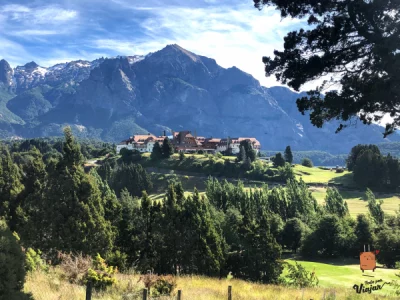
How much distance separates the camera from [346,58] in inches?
504

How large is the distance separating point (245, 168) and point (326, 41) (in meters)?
92.9

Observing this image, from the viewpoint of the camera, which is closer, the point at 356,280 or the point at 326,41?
the point at 326,41

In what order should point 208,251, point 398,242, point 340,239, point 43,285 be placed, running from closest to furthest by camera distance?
point 43,285 → point 208,251 → point 398,242 → point 340,239

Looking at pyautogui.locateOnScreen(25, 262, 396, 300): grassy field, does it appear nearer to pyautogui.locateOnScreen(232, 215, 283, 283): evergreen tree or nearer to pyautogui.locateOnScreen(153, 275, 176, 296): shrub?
pyautogui.locateOnScreen(153, 275, 176, 296): shrub

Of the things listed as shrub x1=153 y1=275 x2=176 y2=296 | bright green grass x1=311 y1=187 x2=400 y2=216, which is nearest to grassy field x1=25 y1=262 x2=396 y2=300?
shrub x1=153 y1=275 x2=176 y2=296

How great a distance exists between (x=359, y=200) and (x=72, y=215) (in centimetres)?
7963

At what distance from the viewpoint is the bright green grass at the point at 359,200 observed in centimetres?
7631

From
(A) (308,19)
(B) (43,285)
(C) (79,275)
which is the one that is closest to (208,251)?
(C) (79,275)

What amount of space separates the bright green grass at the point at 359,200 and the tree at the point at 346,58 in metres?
63.7

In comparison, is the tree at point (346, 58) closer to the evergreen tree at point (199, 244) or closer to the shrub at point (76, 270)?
the shrub at point (76, 270)

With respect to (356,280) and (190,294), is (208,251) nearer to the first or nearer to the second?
(356,280)

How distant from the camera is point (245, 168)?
4117 inches

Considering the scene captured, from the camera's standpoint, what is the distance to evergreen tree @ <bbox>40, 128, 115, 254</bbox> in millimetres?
20391

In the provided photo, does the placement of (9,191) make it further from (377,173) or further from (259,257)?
(377,173)
